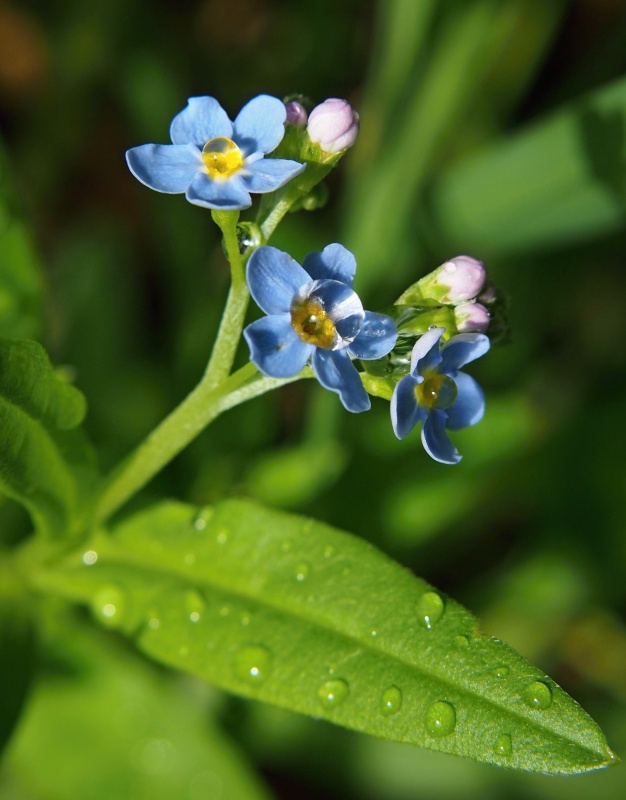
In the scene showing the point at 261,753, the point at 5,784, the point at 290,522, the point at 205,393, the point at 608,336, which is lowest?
the point at 261,753

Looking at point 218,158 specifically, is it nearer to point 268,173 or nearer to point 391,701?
A: point 268,173

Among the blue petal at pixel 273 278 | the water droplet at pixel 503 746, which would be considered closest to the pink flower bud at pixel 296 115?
the blue petal at pixel 273 278

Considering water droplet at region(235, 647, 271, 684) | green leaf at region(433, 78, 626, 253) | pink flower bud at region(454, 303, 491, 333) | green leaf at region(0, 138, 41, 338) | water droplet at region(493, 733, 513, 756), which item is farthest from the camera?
green leaf at region(433, 78, 626, 253)

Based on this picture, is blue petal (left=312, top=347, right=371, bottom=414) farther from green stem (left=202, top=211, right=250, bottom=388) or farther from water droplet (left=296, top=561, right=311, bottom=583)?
water droplet (left=296, top=561, right=311, bottom=583)

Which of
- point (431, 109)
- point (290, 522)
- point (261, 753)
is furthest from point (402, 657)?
point (431, 109)

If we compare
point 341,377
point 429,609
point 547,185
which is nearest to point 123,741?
point 429,609

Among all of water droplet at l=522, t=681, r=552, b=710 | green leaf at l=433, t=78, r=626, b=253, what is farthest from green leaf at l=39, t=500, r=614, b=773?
green leaf at l=433, t=78, r=626, b=253

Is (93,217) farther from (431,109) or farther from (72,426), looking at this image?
(72,426)
